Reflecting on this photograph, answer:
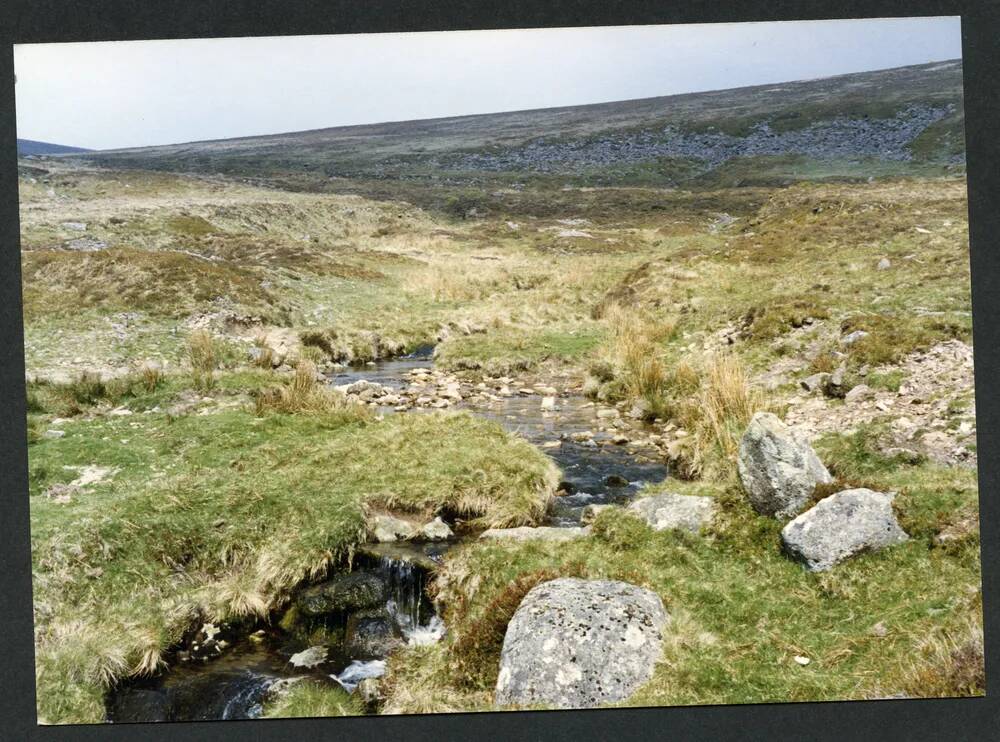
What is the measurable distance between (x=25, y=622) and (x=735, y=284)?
691cm

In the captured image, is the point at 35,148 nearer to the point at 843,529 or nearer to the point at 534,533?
the point at 534,533

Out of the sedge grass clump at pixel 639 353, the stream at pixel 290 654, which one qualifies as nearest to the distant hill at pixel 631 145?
the sedge grass clump at pixel 639 353

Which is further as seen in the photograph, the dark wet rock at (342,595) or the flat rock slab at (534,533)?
the flat rock slab at (534,533)

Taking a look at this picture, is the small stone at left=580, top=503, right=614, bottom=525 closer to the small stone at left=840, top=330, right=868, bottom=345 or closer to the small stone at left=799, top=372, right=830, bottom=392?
the small stone at left=799, top=372, right=830, bottom=392

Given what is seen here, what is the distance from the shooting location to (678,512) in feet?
18.6

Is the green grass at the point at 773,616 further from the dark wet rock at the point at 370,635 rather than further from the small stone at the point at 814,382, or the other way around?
the small stone at the point at 814,382

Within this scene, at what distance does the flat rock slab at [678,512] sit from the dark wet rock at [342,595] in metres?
2.23

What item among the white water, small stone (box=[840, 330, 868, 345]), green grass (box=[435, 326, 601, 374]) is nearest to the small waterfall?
the white water

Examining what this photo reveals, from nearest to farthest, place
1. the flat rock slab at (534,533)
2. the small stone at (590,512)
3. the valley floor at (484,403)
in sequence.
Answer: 1. the valley floor at (484,403)
2. the flat rock slab at (534,533)
3. the small stone at (590,512)

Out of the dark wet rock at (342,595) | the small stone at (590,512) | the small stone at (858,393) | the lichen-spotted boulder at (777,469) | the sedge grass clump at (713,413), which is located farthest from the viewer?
the sedge grass clump at (713,413)

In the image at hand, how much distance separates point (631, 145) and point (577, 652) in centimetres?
459

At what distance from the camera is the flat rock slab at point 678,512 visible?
18.4 feet

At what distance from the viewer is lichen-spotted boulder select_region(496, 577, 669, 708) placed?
4.73 m

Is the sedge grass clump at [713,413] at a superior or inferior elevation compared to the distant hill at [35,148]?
inferior
